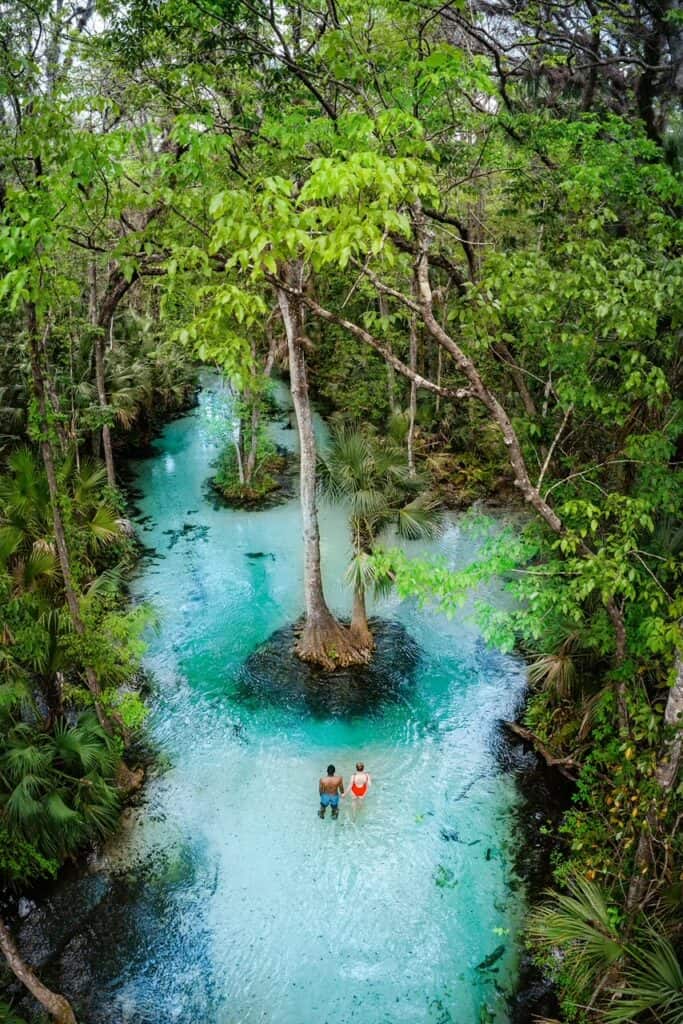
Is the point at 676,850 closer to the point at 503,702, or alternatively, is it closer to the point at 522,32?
the point at 503,702

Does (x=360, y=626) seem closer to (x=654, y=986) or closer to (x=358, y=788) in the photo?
(x=358, y=788)

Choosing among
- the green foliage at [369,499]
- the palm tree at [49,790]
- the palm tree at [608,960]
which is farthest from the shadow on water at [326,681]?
the palm tree at [608,960]

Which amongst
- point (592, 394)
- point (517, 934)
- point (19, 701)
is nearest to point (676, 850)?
point (517, 934)

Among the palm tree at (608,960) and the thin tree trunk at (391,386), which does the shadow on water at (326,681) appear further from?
the thin tree trunk at (391,386)

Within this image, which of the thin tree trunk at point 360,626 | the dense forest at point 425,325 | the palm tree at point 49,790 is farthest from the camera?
the thin tree trunk at point 360,626

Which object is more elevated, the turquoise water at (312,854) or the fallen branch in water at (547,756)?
the fallen branch in water at (547,756)

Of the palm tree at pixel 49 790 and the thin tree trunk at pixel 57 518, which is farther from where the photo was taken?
the thin tree trunk at pixel 57 518

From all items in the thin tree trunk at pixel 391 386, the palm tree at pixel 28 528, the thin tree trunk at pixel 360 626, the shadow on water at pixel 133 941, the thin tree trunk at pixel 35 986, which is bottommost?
the shadow on water at pixel 133 941
